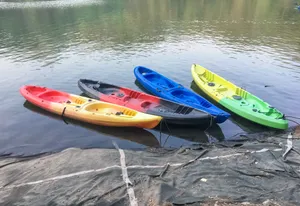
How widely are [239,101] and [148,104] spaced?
4288 mm

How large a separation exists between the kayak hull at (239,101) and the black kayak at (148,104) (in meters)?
2.04

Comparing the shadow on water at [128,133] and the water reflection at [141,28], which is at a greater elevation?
the water reflection at [141,28]

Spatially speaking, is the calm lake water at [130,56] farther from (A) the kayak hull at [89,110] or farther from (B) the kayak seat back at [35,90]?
(B) the kayak seat back at [35,90]

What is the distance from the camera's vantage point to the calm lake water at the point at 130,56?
1216 centimetres

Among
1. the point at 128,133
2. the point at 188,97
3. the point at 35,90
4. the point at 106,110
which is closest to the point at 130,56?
the point at 35,90

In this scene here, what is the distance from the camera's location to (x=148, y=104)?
1316 centimetres

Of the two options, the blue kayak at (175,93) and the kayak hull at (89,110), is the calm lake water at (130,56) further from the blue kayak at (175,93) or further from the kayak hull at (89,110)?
the blue kayak at (175,93)

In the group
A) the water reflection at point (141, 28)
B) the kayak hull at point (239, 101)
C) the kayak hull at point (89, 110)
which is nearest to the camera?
the kayak hull at point (89, 110)

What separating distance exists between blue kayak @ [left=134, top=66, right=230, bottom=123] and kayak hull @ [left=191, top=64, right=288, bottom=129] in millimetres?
1223

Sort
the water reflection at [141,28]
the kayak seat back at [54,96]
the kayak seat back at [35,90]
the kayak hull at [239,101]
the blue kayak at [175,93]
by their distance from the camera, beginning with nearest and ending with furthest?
1. the kayak hull at [239,101]
2. the blue kayak at [175,93]
3. the kayak seat back at [54,96]
4. the kayak seat back at [35,90]
5. the water reflection at [141,28]

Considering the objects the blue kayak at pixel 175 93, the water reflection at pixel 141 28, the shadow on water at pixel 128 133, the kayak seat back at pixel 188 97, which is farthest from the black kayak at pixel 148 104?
the water reflection at pixel 141 28

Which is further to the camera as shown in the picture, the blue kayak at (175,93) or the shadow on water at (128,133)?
the blue kayak at (175,93)

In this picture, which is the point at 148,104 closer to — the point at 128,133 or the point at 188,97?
the point at 128,133

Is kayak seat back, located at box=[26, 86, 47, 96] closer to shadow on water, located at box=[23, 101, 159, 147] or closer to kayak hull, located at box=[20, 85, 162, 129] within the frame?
kayak hull, located at box=[20, 85, 162, 129]
